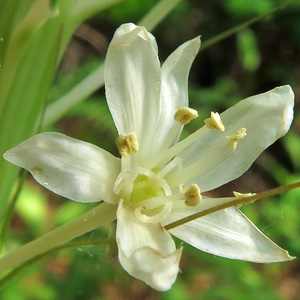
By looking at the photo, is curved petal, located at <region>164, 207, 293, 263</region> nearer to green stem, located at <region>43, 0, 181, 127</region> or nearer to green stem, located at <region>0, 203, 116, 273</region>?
green stem, located at <region>0, 203, 116, 273</region>

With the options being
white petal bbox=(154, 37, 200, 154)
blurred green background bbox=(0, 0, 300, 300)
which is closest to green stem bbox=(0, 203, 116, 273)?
white petal bbox=(154, 37, 200, 154)

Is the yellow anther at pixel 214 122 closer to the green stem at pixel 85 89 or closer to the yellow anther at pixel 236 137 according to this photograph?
the yellow anther at pixel 236 137

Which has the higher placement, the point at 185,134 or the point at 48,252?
the point at 48,252

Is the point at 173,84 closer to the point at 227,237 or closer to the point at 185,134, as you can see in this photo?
the point at 227,237

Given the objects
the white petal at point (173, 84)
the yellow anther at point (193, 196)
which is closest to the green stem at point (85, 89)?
the white petal at point (173, 84)

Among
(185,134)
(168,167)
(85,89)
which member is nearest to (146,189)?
(168,167)

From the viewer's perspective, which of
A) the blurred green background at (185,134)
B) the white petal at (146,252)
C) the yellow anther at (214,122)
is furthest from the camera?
the blurred green background at (185,134)
